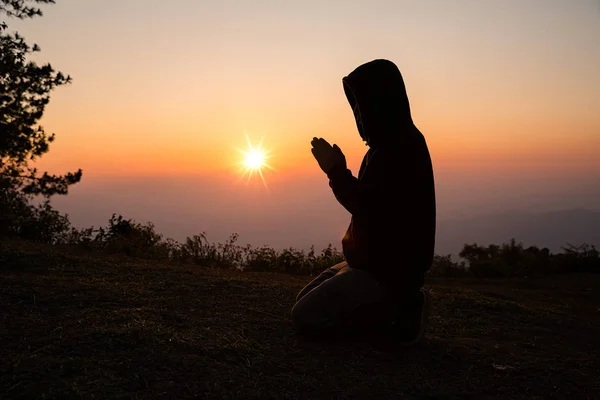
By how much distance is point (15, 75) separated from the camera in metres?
7.75

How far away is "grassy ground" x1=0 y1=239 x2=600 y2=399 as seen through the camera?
3.17m

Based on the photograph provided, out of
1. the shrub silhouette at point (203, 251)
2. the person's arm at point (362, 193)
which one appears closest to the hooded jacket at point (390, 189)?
the person's arm at point (362, 193)

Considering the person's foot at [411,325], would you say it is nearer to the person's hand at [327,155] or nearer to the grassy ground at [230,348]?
the grassy ground at [230,348]

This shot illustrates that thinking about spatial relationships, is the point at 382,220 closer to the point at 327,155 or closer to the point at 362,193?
the point at 362,193

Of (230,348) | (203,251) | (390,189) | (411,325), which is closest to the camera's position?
(230,348)

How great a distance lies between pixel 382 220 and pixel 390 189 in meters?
0.27

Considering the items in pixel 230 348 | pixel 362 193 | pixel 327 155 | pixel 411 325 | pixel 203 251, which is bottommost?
pixel 230 348

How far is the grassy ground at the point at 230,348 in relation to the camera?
3168 mm

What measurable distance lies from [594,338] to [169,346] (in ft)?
15.3

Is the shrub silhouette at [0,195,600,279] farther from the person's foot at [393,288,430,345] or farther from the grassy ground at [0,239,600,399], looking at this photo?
the person's foot at [393,288,430,345]

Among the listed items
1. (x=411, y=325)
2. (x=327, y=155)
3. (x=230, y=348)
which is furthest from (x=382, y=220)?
(x=230, y=348)

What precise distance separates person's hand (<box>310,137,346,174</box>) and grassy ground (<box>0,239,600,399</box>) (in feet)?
4.97

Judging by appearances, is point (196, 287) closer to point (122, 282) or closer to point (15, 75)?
point (122, 282)

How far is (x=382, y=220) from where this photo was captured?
4.22 m
